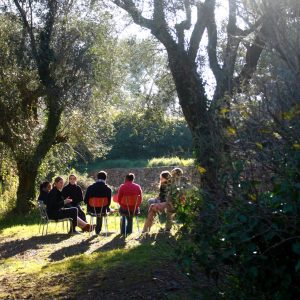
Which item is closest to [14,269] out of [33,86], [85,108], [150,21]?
[150,21]

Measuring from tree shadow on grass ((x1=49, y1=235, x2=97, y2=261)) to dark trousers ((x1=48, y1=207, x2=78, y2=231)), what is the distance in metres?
1.32

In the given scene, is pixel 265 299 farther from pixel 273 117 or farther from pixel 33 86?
pixel 33 86

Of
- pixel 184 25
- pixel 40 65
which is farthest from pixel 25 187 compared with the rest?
pixel 184 25

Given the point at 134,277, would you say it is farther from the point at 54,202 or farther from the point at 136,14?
the point at 54,202

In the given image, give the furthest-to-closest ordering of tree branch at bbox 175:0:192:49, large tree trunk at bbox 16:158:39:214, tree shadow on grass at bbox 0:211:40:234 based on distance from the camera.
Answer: large tree trunk at bbox 16:158:39:214 → tree shadow on grass at bbox 0:211:40:234 → tree branch at bbox 175:0:192:49

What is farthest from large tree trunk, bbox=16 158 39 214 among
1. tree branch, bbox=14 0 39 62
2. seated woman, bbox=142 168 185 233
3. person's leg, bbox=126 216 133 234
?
seated woman, bbox=142 168 185 233

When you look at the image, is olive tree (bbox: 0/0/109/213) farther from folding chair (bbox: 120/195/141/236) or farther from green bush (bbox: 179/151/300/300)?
green bush (bbox: 179/151/300/300)

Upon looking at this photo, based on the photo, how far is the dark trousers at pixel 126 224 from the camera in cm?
1169

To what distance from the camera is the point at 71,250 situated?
410 inches

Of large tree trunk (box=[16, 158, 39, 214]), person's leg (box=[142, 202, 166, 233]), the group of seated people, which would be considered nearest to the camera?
person's leg (box=[142, 202, 166, 233])

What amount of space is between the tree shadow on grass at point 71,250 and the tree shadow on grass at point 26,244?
0.97 metres

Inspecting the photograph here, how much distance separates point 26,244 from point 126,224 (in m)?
2.32

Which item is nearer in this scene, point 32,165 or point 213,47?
point 213,47

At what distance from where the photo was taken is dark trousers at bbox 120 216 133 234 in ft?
38.3
